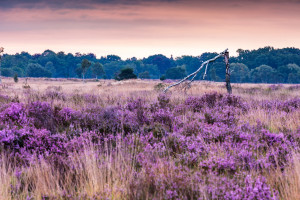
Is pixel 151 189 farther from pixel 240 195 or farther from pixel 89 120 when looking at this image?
pixel 89 120

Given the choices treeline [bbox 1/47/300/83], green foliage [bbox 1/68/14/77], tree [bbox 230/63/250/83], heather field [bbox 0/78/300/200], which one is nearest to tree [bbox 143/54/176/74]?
treeline [bbox 1/47/300/83]

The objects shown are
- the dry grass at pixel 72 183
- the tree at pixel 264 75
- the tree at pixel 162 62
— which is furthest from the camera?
the tree at pixel 162 62

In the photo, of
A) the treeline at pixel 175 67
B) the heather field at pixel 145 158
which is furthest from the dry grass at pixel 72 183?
the treeline at pixel 175 67

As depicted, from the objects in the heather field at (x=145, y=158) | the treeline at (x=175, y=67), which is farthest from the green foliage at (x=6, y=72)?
the heather field at (x=145, y=158)

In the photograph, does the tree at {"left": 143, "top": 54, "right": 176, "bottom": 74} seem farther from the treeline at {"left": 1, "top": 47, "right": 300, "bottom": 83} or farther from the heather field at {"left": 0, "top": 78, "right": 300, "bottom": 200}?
the heather field at {"left": 0, "top": 78, "right": 300, "bottom": 200}

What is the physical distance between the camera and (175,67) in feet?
Answer: 374

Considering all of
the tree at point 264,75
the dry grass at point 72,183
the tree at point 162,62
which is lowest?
the dry grass at point 72,183

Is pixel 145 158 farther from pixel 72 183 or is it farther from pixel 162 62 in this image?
pixel 162 62

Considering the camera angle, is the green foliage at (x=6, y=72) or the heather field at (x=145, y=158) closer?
the heather field at (x=145, y=158)

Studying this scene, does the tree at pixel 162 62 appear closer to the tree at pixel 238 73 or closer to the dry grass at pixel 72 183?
the tree at pixel 238 73

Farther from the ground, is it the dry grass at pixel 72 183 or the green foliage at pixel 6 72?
the green foliage at pixel 6 72

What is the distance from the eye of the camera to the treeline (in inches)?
3861

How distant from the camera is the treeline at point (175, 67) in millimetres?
98062

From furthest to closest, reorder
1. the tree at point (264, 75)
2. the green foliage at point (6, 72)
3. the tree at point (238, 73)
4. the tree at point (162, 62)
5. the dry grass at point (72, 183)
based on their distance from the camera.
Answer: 1. the tree at point (162, 62)
2. the green foliage at point (6, 72)
3. the tree at point (264, 75)
4. the tree at point (238, 73)
5. the dry grass at point (72, 183)
